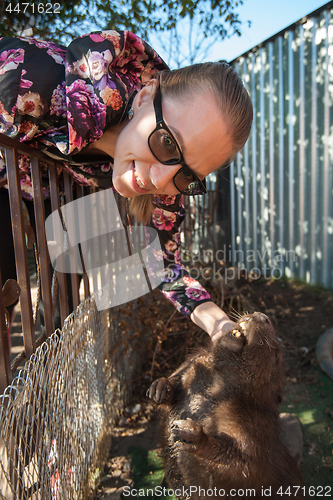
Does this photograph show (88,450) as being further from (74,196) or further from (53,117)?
(53,117)

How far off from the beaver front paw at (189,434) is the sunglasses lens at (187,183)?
1208mm

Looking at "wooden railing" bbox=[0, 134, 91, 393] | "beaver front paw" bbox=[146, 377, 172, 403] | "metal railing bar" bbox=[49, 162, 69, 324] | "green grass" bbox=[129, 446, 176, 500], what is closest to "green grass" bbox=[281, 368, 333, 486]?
"green grass" bbox=[129, 446, 176, 500]

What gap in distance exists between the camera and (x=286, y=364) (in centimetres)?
382

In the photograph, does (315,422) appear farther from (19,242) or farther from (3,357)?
(19,242)

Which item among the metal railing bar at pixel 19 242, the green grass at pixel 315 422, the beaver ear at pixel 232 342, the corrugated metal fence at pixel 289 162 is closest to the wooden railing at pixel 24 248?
the metal railing bar at pixel 19 242

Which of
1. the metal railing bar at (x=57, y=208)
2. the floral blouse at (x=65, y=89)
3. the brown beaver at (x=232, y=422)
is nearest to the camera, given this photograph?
the floral blouse at (x=65, y=89)

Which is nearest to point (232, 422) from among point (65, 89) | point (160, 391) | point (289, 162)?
point (160, 391)

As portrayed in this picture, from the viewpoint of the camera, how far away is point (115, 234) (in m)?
2.87

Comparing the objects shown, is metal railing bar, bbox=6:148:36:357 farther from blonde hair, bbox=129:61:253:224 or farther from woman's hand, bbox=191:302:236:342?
woman's hand, bbox=191:302:236:342

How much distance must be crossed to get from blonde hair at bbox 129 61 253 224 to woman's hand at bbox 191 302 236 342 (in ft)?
3.12

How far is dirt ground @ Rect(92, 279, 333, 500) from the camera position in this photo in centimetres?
263

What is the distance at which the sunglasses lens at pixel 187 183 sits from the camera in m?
1.57

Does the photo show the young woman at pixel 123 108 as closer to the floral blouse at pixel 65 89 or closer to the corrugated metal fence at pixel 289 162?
the floral blouse at pixel 65 89

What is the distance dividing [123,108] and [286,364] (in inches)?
136
